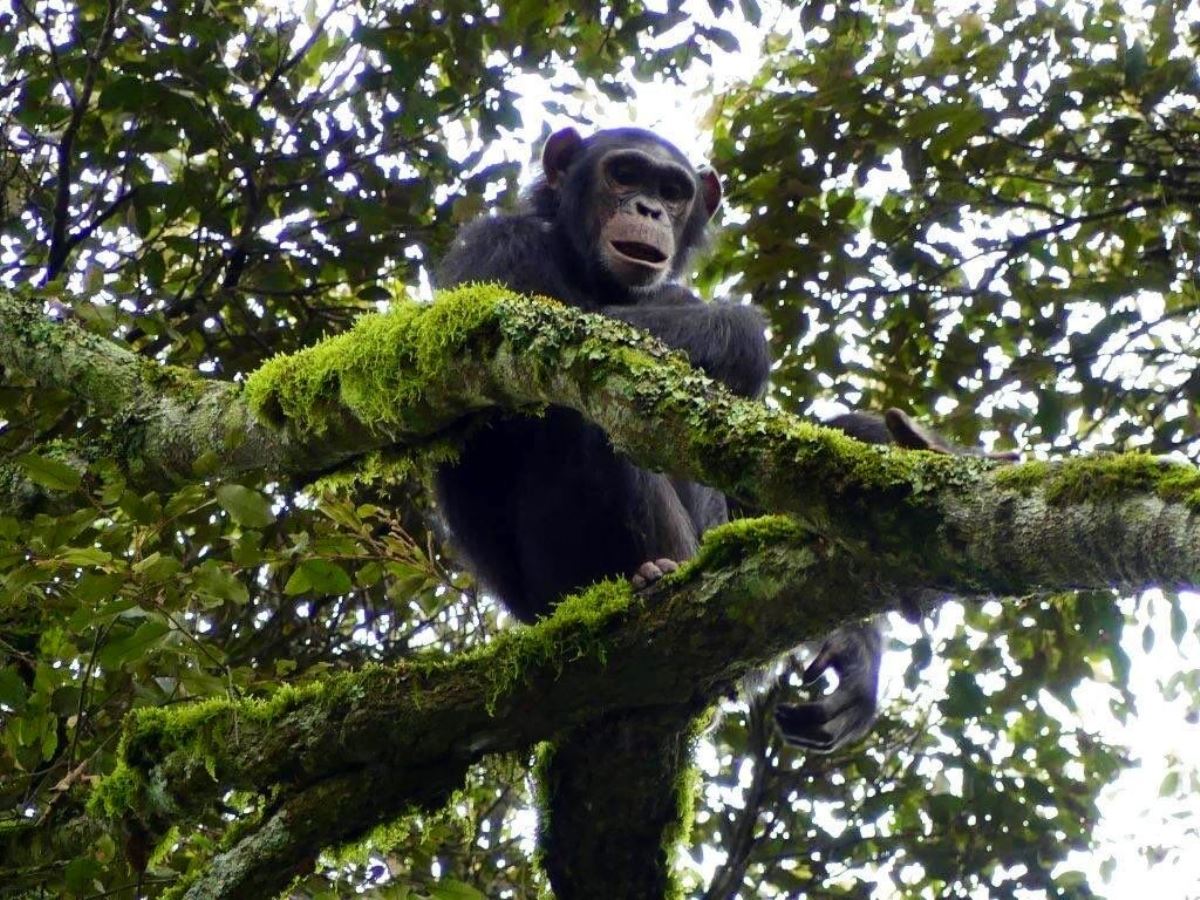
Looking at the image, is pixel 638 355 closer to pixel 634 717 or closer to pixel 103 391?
pixel 634 717

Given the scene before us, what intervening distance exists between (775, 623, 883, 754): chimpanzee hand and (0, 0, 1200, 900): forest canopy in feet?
1.51

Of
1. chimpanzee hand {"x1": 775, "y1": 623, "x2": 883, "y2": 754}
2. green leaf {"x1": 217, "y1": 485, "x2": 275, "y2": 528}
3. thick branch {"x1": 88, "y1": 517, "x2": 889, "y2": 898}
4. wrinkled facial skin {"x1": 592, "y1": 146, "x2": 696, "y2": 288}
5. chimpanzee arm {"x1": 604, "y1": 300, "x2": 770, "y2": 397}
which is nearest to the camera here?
green leaf {"x1": 217, "y1": 485, "x2": 275, "y2": 528}

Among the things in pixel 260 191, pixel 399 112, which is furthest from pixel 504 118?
pixel 260 191

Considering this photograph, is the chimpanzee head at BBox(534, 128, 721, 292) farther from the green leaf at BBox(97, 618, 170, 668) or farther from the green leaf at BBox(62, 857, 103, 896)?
the green leaf at BBox(62, 857, 103, 896)

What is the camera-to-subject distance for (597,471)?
5074mm

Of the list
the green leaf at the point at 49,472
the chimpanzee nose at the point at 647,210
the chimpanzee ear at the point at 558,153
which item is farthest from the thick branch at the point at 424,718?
the chimpanzee ear at the point at 558,153

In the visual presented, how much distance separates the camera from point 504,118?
6539mm

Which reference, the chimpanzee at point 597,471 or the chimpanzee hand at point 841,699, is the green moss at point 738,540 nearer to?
the chimpanzee at point 597,471

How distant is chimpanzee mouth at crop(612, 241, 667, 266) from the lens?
6.07 m

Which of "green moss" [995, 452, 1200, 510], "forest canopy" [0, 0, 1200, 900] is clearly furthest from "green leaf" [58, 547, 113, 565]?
"green moss" [995, 452, 1200, 510]

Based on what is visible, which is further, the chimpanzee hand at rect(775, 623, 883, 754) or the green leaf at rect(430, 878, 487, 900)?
the chimpanzee hand at rect(775, 623, 883, 754)

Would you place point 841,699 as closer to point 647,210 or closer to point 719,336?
point 719,336

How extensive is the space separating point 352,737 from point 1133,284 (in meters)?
4.29

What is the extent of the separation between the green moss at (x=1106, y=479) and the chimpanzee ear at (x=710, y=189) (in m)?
4.30
